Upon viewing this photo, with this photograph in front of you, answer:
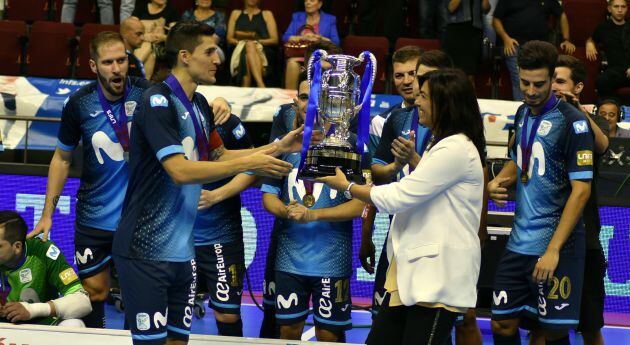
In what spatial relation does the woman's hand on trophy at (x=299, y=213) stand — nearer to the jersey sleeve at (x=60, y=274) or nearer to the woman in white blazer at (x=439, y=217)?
the woman in white blazer at (x=439, y=217)

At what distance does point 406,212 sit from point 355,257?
13.1ft

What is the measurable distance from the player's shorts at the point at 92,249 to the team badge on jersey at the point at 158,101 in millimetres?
1716

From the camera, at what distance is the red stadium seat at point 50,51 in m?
11.8

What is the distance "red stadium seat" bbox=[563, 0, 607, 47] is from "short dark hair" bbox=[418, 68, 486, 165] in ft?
27.1

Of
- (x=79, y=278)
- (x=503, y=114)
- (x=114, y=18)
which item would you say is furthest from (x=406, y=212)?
(x=114, y=18)

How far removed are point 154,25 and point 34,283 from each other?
547 cm

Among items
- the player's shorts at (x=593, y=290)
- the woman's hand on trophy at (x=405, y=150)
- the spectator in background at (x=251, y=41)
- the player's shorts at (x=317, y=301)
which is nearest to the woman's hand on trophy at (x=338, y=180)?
the woman's hand on trophy at (x=405, y=150)

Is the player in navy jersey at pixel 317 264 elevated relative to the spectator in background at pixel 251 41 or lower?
lower

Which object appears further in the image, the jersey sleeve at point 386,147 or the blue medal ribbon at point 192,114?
the jersey sleeve at point 386,147

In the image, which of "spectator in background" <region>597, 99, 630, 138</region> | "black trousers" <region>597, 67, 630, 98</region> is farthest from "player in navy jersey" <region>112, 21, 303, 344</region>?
"black trousers" <region>597, 67, 630, 98</region>

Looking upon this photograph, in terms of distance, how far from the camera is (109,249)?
6430 millimetres

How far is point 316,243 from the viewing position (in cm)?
607

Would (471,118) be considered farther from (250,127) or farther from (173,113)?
(250,127)

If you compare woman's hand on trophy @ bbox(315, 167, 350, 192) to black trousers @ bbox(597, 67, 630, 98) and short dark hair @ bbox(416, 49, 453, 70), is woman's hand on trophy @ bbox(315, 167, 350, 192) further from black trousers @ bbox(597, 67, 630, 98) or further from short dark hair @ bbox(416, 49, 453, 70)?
black trousers @ bbox(597, 67, 630, 98)
